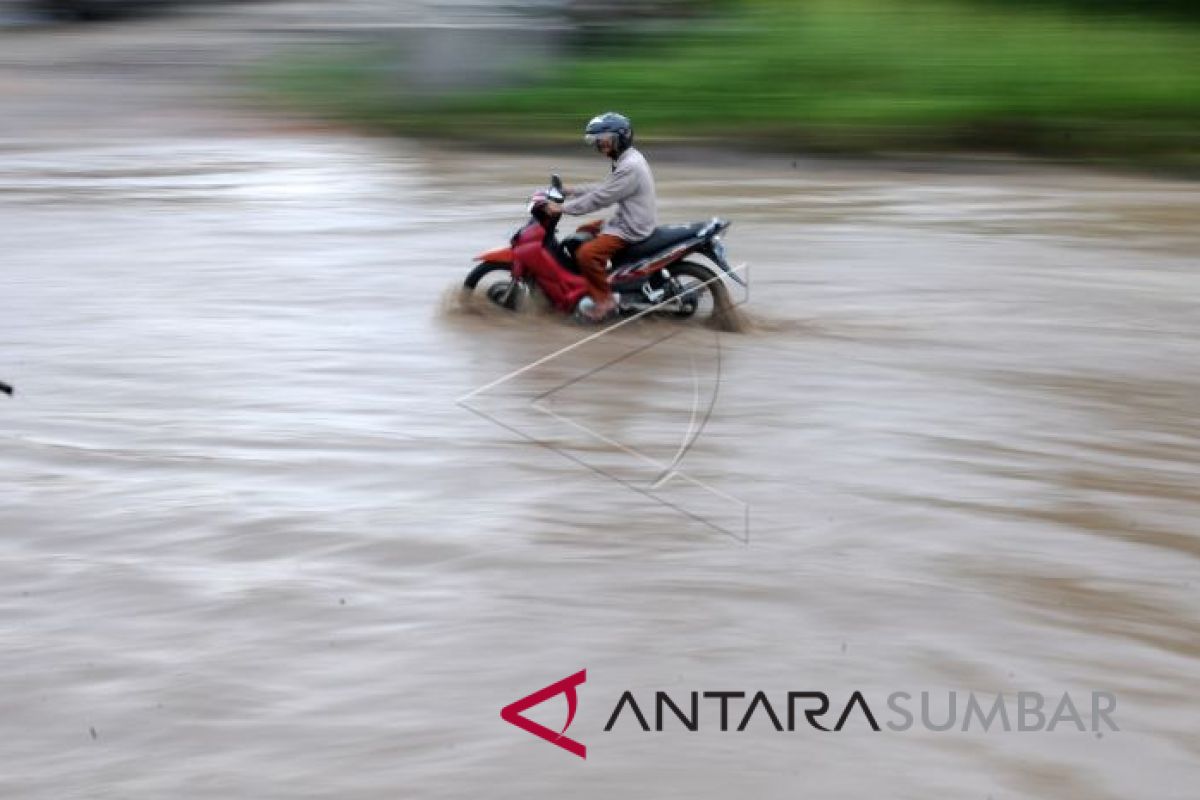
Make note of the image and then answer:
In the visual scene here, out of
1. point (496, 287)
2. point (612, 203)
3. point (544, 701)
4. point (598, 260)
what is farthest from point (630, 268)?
point (544, 701)

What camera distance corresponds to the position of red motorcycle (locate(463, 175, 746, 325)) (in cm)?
1146

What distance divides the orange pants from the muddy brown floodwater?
0.35m

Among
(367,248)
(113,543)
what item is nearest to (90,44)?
(367,248)

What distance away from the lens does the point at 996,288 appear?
13.4 m

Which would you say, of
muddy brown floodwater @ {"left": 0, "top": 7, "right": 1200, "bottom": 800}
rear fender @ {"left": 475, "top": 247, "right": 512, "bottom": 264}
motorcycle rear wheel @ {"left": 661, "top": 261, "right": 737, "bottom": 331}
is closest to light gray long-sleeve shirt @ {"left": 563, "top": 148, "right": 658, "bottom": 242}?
motorcycle rear wheel @ {"left": 661, "top": 261, "right": 737, "bottom": 331}

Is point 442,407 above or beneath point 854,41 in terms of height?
beneath

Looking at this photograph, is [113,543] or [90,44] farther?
[90,44]

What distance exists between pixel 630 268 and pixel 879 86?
36.5 ft

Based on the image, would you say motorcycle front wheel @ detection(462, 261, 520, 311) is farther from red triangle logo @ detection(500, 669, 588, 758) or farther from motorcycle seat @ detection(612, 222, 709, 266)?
red triangle logo @ detection(500, 669, 588, 758)

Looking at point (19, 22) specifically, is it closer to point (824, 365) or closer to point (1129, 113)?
point (1129, 113)

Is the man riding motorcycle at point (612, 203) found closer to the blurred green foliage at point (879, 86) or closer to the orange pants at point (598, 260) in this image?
the orange pants at point (598, 260)

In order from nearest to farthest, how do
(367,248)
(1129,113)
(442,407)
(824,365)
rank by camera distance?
1. (442,407)
2. (824,365)
3. (367,248)
4. (1129,113)

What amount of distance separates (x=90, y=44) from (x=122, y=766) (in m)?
26.0

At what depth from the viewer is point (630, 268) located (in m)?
11.6
